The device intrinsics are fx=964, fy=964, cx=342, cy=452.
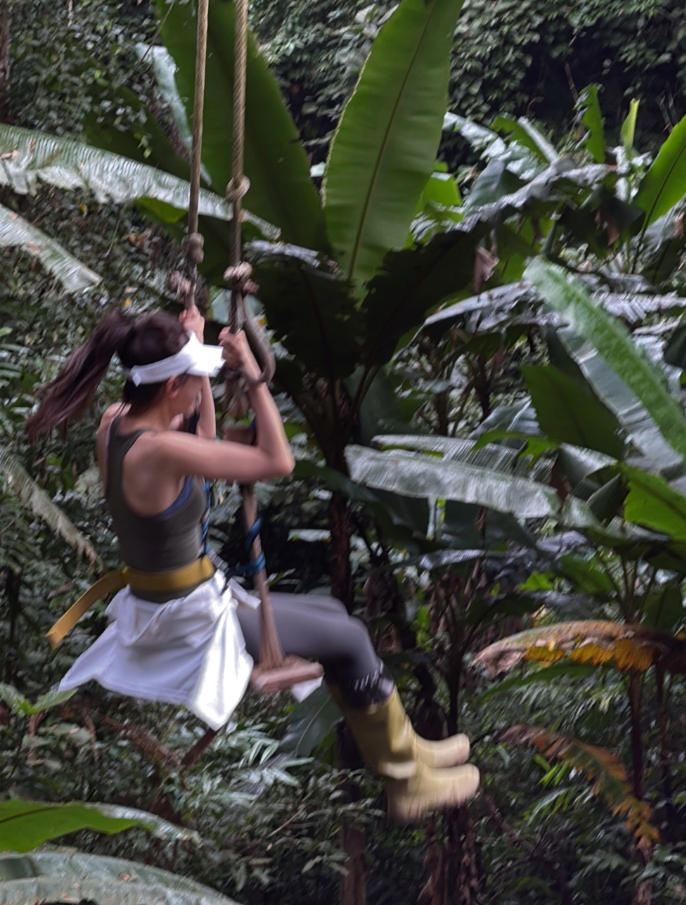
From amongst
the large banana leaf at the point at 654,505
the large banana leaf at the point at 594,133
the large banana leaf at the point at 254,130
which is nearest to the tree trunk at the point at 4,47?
the large banana leaf at the point at 254,130

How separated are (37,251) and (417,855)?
356 cm

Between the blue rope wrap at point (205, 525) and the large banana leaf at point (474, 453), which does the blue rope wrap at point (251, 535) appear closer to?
the blue rope wrap at point (205, 525)

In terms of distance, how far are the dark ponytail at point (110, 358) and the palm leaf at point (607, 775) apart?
1.91 m

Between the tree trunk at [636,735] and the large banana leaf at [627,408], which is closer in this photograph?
the large banana leaf at [627,408]

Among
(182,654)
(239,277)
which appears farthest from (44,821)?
(239,277)

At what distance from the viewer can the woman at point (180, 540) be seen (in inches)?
76.4

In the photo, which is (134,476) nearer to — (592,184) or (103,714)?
(103,714)

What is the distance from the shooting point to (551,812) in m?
4.09

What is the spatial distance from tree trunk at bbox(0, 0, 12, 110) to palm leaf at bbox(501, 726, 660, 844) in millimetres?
2828

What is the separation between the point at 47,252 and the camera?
2.08m

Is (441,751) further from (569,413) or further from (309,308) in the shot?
(309,308)

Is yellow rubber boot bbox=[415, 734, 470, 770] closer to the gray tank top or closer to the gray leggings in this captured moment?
the gray leggings

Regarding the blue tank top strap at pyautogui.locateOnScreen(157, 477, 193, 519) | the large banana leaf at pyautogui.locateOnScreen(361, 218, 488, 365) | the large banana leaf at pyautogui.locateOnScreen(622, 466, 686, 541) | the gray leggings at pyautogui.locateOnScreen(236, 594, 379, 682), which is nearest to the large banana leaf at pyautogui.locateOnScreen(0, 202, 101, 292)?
the blue tank top strap at pyautogui.locateOnScreen(157, 477, 193, 519)

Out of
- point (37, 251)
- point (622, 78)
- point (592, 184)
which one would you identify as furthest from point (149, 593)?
point (622, 78)
